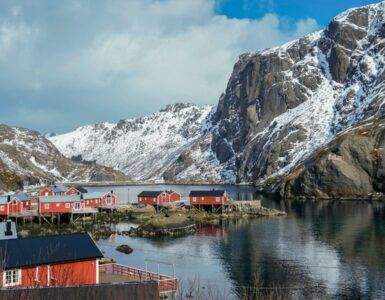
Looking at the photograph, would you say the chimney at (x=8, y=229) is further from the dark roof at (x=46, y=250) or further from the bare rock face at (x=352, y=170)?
the bare rock face at (x=352, y=170)

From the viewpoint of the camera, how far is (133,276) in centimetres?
5638

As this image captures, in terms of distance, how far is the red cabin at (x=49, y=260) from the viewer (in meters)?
46.2

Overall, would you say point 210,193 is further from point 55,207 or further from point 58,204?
point 55,207

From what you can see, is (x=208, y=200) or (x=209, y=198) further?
(x=208, y=200)

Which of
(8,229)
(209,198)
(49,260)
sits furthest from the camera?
(209,198)

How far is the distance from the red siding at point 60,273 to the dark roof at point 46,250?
0.52 meters

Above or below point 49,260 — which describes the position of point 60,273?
below

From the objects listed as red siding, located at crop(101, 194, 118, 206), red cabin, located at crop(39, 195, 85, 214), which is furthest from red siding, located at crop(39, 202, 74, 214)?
red siding, located at crop(101, 194, 118, 206)

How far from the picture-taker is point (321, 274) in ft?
219

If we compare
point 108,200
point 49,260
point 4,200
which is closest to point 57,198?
point 4,200

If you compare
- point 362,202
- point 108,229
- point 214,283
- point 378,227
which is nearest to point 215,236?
point 108,229

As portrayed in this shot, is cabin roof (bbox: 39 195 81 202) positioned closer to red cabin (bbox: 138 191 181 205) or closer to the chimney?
red cabin (bbox: 138 191 181 205)

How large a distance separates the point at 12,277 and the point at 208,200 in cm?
10297

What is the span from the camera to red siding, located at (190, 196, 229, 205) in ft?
481
